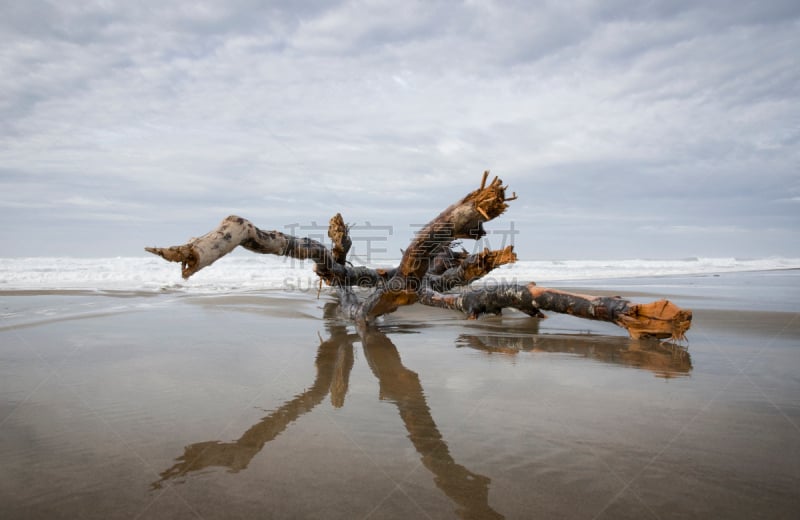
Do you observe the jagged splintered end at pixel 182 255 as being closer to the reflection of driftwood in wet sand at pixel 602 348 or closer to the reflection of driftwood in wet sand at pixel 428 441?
the reflection of driftwood in wet sand at pixel 428 441

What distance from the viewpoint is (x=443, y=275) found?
6.93 meters

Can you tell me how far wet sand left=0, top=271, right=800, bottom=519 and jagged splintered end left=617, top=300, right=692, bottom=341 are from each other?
0.16 m

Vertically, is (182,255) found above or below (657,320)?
above

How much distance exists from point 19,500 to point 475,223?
3.08 meters

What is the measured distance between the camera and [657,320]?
4406mm

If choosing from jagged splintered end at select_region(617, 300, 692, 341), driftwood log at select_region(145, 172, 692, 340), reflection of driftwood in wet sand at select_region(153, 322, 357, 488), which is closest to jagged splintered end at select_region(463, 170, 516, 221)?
driftwood log at select_region(145, 172, 692, 340)

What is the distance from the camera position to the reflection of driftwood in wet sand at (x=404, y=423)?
1683 mm

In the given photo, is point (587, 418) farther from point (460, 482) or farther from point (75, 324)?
point (75, 324)

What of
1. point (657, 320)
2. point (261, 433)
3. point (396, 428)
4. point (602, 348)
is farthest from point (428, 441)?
point (657, 320)

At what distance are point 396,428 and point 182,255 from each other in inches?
82.1

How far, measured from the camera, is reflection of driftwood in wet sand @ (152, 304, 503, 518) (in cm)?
168

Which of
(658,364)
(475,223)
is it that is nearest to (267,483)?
(475,223)

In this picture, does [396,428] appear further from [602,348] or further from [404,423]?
[602,348]

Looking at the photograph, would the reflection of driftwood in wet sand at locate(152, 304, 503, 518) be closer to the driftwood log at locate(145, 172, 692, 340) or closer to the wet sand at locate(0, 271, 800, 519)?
the wet sand at locate(0, 271, 800, 519)
